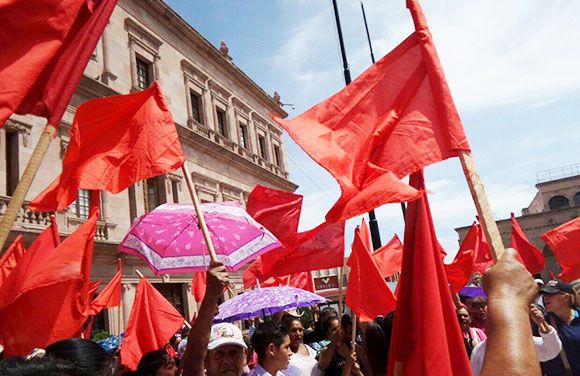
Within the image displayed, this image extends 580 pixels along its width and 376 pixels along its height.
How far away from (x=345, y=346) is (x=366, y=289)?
2.36ft

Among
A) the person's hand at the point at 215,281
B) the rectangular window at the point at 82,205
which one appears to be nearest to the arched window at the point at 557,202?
the rectangular window at the point at 82,205

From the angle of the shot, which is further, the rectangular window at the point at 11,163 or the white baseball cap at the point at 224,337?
the rectangular window at the point at 11,163

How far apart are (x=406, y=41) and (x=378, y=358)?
2257 mm

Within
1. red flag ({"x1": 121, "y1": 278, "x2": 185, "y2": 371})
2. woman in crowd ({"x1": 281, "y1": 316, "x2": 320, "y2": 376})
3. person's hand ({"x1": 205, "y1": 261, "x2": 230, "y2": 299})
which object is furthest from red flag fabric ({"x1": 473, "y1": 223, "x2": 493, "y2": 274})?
person's hand ({"x1": 205, "y1": 261, "x2": 230, "y2": 299})

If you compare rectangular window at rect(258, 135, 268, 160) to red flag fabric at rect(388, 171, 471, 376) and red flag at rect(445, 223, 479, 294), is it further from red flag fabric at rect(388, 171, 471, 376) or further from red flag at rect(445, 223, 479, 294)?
red flag fabric at rect(388, 171, 471, 376)

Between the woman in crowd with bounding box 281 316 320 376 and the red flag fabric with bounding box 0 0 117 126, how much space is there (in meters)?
3.18

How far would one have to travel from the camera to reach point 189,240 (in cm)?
598

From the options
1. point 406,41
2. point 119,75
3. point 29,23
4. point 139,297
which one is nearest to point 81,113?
point 29,23

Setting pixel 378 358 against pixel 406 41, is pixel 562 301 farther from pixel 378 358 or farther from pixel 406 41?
pixel 406 41

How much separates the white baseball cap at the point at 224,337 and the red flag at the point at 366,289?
6.13 ft

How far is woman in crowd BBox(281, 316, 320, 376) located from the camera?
15.9ft

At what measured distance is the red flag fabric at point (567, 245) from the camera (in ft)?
24.2

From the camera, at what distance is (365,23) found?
15781mm

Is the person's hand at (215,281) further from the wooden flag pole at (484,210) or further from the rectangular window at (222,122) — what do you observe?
the rectangular window at (222,122)
